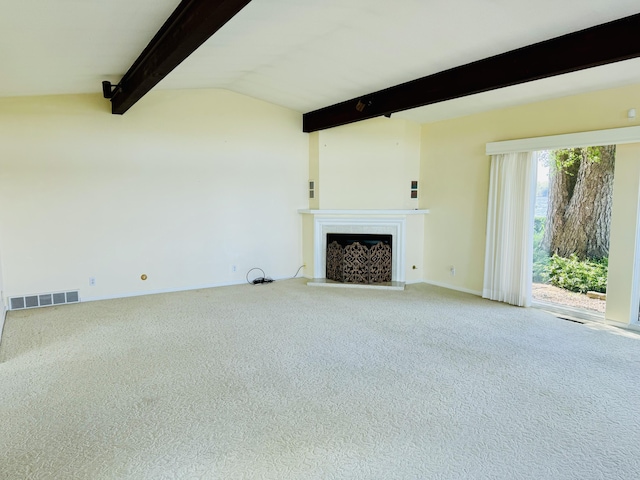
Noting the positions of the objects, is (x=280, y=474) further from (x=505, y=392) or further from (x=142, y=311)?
(x=142, y=311)

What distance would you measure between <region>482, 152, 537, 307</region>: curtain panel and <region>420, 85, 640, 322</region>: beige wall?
0.24 meters

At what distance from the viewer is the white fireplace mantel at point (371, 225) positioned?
6320 mm

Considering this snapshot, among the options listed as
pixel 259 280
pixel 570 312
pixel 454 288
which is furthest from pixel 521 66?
pixel 259 280

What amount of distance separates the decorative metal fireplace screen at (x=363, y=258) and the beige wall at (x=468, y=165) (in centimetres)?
73

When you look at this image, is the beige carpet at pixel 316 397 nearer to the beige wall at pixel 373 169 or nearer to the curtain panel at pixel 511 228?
the curtain panel at pixel 511 228

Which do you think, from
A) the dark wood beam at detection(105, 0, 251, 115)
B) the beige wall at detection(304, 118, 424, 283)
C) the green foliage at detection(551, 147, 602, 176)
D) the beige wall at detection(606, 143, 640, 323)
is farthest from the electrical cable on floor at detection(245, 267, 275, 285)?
the beige wall at detection(606, 143, 640, 323)

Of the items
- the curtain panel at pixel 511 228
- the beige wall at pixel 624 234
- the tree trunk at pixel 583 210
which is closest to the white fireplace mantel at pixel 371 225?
the curtain panel at pixel 511 228

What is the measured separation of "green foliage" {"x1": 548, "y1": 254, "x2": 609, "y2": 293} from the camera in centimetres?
473

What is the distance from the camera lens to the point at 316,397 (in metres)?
2.88

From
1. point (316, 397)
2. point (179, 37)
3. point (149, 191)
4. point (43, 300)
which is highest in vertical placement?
point (179, 37)

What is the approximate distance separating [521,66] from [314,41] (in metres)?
1.83

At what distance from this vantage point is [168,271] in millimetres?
5871

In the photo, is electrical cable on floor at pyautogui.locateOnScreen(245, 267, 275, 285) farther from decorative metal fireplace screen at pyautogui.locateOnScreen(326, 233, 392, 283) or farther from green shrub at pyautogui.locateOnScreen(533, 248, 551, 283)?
green shrub at pyautogui.locateOnScreen(533, 248, 551, 283)

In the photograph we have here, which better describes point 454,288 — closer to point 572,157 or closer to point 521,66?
point 572,157
